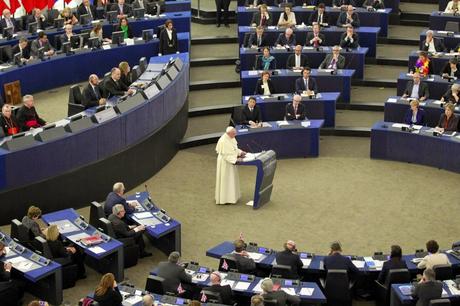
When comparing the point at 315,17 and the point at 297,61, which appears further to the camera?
the point at 315,17

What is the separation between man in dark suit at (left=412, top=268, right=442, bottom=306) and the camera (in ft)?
44.8

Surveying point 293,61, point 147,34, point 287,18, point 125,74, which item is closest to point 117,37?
point 147,34

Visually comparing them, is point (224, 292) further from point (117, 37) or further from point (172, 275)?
point (117, 37)

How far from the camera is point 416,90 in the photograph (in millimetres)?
22453

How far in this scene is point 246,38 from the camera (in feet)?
84.5

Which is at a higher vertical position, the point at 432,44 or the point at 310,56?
the point at 432,44

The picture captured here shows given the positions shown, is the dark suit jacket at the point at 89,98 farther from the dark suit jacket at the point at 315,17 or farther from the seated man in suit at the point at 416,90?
the dark suit jacket at the point at 315,17

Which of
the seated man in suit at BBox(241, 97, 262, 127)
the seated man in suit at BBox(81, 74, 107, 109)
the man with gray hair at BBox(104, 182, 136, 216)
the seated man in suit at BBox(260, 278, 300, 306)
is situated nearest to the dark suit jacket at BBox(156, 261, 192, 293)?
the seated man in suit at BBox(260, 278, 300, 306)

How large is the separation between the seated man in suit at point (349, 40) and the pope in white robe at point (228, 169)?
24.6 ft

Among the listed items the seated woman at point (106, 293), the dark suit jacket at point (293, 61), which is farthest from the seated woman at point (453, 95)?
the seated woman at point (106, 293)

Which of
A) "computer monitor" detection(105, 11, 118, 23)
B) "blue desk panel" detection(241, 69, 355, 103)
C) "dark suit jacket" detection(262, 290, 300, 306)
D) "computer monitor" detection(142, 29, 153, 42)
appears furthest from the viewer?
"computer monitor" detection(105, 11, 118, 23)

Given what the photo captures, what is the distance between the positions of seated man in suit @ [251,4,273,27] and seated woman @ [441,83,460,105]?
6.73 m

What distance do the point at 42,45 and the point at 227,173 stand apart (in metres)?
8.34

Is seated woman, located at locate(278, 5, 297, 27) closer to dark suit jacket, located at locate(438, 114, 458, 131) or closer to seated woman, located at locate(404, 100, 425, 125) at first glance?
seated woman, located at locate(404, 100, 425, 125)
